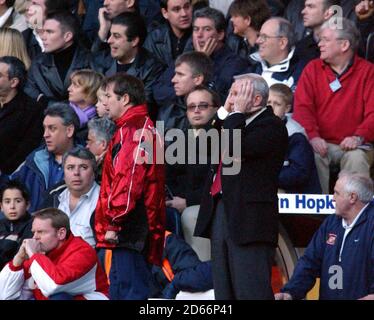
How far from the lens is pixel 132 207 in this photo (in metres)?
10.5

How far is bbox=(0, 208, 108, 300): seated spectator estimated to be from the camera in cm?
1052

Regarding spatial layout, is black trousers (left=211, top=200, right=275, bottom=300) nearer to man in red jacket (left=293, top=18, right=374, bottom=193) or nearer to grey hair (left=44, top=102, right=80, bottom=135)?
man in red jacket (left=293, top=18, right=374, bottom=193)

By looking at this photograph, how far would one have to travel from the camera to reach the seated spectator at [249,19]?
1302cm

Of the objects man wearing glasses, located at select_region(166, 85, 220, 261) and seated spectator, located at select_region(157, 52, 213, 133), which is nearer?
man wearing glasses, located at select_region(166, 85, 220, 261)

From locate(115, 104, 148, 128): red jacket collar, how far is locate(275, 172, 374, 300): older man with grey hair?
1445 mm

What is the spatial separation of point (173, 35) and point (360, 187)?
135 inches

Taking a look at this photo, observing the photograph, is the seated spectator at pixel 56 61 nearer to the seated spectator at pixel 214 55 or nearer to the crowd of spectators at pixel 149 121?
the crowd of spectators at pixel 149 121

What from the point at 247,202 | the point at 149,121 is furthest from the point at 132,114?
the point at 247,202

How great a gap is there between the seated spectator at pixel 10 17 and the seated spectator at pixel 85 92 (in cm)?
184

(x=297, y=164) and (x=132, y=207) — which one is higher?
(x=297, y=164)

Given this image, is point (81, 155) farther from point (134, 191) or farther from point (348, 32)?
point (348, 32)

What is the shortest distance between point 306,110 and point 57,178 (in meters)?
2.01

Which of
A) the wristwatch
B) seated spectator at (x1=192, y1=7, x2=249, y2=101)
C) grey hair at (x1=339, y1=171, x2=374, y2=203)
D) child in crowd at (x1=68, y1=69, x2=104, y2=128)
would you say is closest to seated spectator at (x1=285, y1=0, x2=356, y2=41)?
seated spectator at (x1=192, y1=7, x2=249, y2=101)

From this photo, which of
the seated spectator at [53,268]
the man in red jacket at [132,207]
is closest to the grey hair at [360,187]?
the man in red jacket at [132,207]
